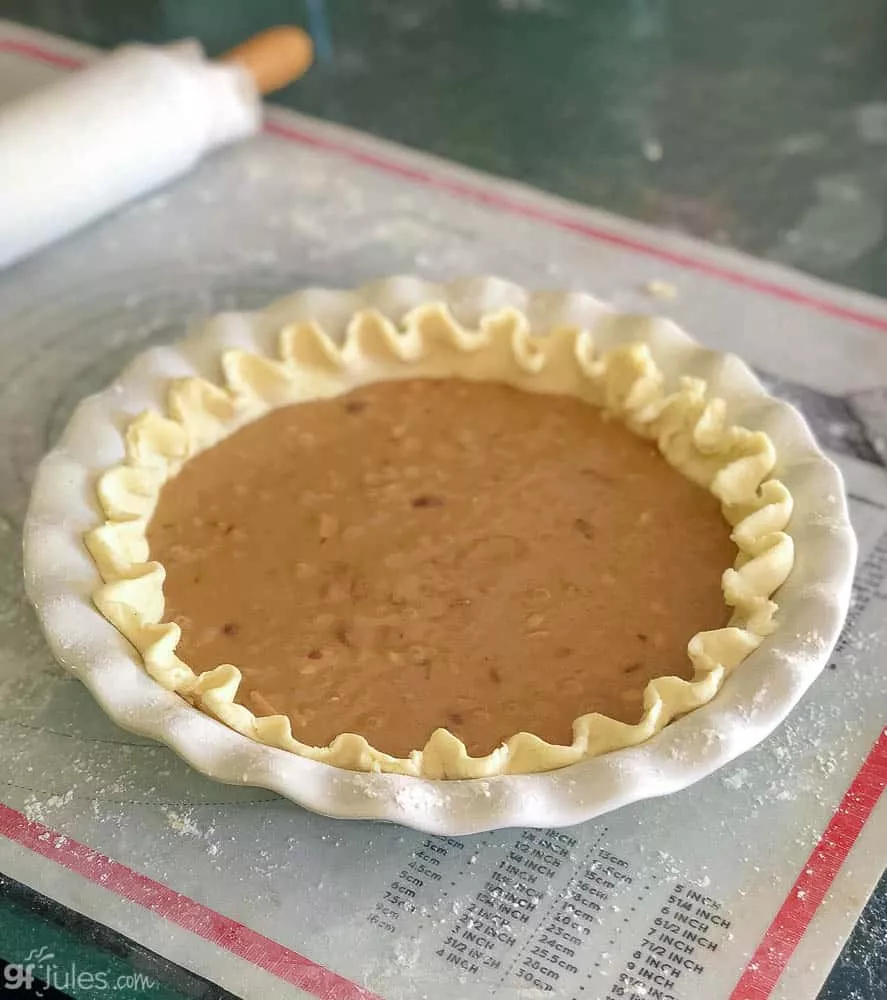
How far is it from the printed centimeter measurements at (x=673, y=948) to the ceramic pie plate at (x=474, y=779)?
0.29 ft

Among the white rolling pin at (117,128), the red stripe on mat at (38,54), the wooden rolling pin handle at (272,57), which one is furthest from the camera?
the red stripe on mat at (38,54)

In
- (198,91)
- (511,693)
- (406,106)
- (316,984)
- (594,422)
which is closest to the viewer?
(316,984)

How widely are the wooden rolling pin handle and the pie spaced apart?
0.55 metres

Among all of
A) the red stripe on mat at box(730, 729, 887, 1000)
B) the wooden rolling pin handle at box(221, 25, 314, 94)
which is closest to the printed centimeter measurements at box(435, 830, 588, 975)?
the red stripe on mat at box(730, 729, 887, 1000)

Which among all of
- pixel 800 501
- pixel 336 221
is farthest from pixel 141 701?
pixel 336 221

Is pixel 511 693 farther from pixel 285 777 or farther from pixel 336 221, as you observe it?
pixel 336 221

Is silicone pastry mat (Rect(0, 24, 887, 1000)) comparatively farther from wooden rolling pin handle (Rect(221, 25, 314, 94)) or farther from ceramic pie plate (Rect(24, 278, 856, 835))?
wooden rolling pin handle (Rect(221, 25, 314, 94))

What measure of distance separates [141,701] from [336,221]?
77cm

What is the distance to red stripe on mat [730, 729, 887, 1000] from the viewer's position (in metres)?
0.81

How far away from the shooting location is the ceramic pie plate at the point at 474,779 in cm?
82

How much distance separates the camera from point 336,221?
58.3 inches

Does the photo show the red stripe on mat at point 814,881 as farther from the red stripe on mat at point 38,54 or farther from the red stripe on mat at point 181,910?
the red stripe on mat at point 38,54

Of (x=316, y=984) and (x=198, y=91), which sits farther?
(x=198, y=91)

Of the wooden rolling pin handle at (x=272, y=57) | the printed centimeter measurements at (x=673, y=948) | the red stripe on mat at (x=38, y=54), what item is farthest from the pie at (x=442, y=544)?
the red stripe on mat at (x=38, y=54)
